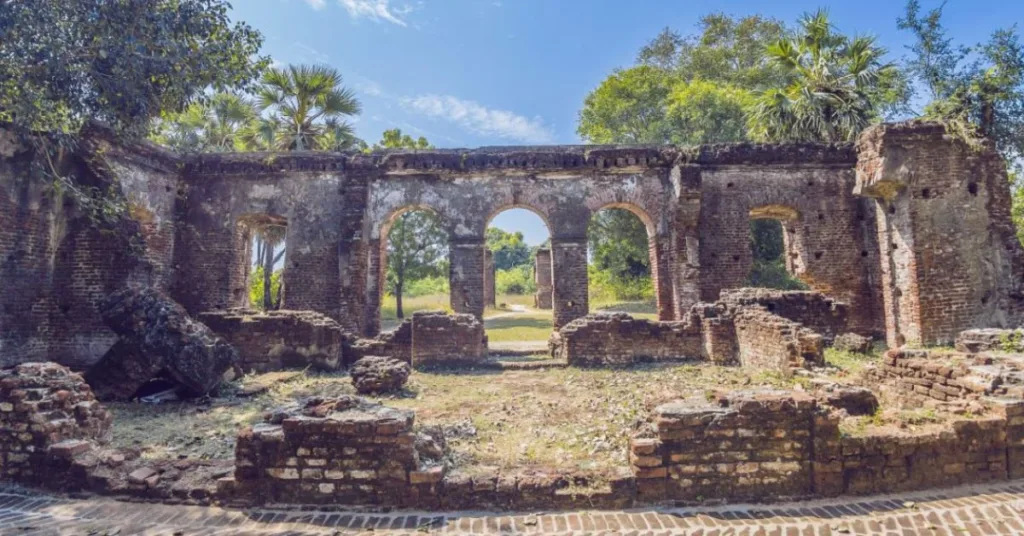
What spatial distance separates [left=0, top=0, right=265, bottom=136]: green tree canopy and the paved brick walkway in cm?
754

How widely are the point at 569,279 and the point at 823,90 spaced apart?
1081cm

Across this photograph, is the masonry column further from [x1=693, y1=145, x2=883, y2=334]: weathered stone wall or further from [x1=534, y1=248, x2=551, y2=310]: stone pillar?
[x1=534, y1=248, x2=551, y2=310]: stone pillar

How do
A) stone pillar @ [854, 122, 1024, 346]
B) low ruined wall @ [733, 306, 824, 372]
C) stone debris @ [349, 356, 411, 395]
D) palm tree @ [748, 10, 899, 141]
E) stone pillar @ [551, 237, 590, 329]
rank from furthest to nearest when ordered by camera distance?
palm tree @ [748, 10, 899, 141] < stone pillar @ [551, 237, 590, 329] < stone pillar @ [854, 122, 1024, 346] < low ruined wall @ [733, 306, 824, 372] < stone debris @ [349, 356, 411, 395]

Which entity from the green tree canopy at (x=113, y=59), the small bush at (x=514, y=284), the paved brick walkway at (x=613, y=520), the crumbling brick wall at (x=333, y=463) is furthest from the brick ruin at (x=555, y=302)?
the small bush at (x=514, y=284)

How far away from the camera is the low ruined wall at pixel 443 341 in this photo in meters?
10.2

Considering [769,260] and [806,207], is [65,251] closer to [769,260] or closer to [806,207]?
[806,207]

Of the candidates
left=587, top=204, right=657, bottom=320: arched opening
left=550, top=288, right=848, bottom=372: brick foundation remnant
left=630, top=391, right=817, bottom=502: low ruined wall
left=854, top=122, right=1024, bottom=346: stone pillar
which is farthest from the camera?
left=587, top=204, right=657, bottom=320: arched opening

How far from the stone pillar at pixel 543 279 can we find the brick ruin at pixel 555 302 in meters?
14.8

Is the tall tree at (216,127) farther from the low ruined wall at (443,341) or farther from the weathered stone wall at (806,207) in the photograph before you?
the weathered stone wall at (806,207)

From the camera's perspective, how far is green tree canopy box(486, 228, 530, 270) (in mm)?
62094

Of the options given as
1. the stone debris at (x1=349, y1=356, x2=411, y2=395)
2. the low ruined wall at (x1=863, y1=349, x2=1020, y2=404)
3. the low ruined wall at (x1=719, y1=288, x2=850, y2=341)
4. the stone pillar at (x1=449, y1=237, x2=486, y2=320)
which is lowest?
the stone debris at (x1=349, y1=356, x2=411, y2=395)

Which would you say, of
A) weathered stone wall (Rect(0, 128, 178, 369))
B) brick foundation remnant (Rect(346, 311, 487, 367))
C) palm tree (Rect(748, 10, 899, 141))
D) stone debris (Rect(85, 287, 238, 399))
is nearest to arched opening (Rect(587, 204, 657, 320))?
palm tree (Rect(748, 10, 899, 141))

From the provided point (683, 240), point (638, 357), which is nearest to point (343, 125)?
point (683, 240)

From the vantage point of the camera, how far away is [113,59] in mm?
8648
